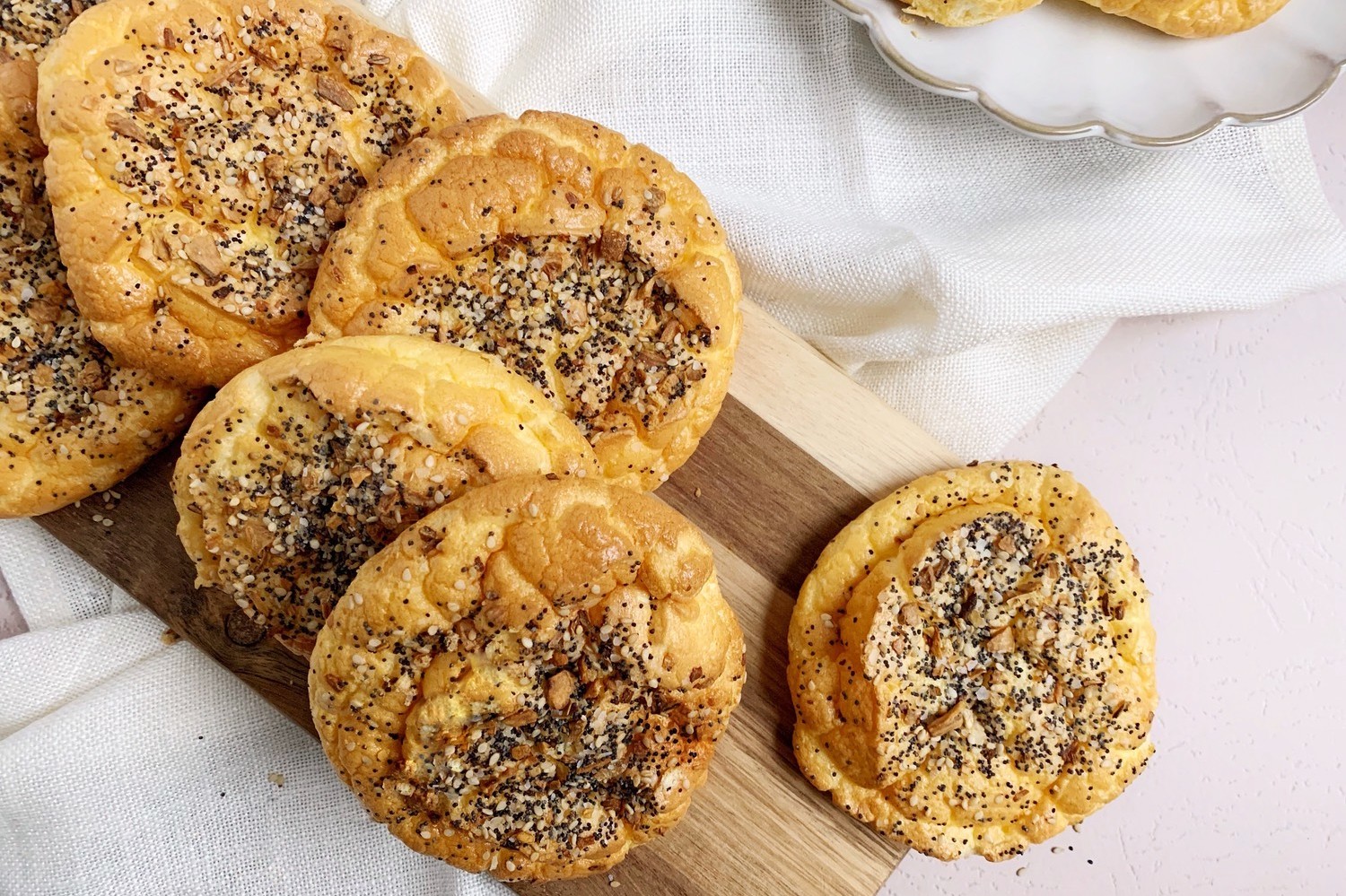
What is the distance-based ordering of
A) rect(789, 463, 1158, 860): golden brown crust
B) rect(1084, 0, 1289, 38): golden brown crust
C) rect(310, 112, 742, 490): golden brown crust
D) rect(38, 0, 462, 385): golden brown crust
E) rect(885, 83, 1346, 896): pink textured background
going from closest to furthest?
rect(38, 0, 462, 385): golden brown crust → rect(310, 112, 742, 490): golden brown crust → rect(789, 463, 1158, 860): golden brown crust → rect(1084, 0, 1289, 38): golden brown crust → rect(885, 83, 1346, 896): pink textured background

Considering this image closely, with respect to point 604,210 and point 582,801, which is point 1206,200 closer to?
point 604,210

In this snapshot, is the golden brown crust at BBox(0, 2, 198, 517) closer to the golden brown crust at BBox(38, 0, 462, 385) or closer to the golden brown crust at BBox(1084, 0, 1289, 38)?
the golden brown crust at BBox(38, 0, 462, 385)

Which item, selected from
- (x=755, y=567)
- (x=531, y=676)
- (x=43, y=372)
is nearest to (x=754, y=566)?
(x=755, y=567)

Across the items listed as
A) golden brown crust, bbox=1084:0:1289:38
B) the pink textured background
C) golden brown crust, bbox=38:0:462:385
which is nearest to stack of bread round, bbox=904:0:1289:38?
golden brown crust, bbox=1084:0:1289:38

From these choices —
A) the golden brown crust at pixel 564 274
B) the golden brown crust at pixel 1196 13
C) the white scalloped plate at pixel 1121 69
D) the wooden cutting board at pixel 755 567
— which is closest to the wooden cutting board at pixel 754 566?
the wooden cutting board at pixel 755 567

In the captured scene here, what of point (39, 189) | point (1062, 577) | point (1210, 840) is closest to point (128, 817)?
point (39, 189)

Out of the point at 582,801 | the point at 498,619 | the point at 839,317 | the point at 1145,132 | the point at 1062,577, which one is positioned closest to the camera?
the point at 498,619
